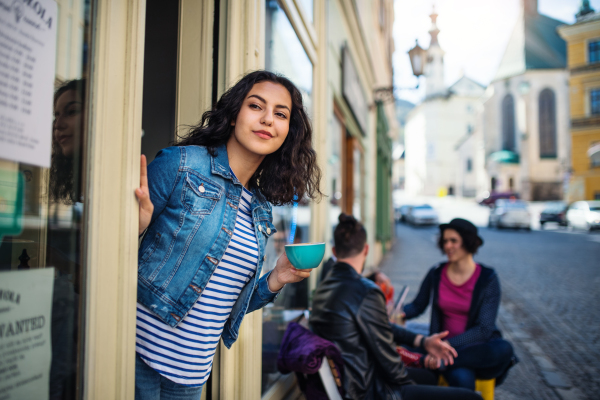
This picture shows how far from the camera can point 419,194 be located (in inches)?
2594

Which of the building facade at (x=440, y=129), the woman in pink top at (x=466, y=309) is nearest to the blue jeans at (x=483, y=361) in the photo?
the woman in pink top at (x=466, y=309)

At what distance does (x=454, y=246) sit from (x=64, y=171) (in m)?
2.69

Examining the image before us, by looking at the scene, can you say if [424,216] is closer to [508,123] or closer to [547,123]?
[547,123]

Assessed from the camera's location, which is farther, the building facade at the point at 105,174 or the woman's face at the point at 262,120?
the woman's face at the point at 262,120

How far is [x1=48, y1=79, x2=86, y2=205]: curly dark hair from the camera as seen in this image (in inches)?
39.9

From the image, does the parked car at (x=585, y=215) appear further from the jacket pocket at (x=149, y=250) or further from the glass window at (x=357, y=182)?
the jacket pocket at (x=149, y=250)

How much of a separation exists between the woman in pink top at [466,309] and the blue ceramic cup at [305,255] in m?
1.67

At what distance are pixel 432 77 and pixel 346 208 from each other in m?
64.6

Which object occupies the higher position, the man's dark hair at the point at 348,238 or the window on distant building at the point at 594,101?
the window on distant building at the point at 594,101

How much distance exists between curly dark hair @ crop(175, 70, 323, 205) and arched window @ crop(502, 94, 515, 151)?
5101 centimetres

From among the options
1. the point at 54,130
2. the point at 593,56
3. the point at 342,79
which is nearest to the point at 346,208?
the point at 342,79

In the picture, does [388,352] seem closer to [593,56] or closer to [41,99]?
[41,99]

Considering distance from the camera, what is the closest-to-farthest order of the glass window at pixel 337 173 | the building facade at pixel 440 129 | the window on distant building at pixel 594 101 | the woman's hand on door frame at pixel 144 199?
the woman's hand on door frame at pixel 144 199 → the glass window at pixel 337 173 → the window on distant building at pixel 594 101 → the building facade at pixel 440 129

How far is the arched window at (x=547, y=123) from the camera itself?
142 ft
